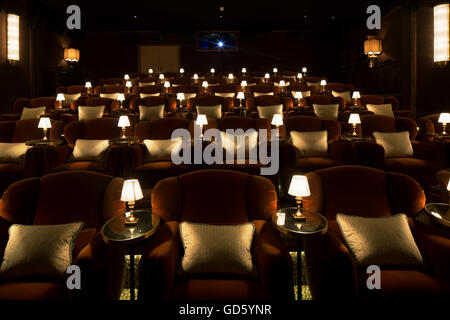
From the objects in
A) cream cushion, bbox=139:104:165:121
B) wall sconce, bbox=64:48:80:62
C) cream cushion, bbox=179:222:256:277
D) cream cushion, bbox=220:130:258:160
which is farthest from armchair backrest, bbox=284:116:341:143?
wall sconce, bbox=64:48:80:62

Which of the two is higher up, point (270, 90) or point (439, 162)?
point (270, 90)

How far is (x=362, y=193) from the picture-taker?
2.15 metres

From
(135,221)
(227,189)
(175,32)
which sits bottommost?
(135,221)

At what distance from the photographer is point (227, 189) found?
6.95ft

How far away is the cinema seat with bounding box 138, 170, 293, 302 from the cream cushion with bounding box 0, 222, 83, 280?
0.44 m

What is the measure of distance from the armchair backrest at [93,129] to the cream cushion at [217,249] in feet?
7.87

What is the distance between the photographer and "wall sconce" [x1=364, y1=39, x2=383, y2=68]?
331 inches

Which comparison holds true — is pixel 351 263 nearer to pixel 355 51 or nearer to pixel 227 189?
pixel 227 189

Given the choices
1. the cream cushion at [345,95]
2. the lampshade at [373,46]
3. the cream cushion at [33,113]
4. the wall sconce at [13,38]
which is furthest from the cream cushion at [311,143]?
the wall sconce at [13,38]

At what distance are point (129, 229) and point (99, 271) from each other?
Result: 0.88 feet

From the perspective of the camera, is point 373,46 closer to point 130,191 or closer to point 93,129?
point 93,129

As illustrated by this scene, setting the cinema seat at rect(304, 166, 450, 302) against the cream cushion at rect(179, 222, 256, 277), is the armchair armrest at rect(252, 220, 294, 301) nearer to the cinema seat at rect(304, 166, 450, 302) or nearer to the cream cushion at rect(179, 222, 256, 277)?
the cream cushion at rect(179, 222, 256, 277)

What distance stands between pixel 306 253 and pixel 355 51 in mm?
9802
